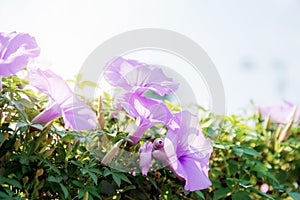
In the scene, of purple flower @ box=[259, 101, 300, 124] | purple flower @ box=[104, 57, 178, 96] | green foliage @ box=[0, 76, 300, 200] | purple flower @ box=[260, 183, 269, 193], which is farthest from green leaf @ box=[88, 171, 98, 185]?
purple flower @ box=[259, 101, 300, 124]

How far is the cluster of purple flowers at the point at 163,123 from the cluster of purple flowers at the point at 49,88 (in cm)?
10

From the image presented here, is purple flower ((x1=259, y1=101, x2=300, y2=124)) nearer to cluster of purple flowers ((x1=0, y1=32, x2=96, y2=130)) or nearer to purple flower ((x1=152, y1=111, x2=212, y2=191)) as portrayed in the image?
purple flower ((x1=152, y1=111, x2=212, y2=191))

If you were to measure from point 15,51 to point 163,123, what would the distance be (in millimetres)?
355

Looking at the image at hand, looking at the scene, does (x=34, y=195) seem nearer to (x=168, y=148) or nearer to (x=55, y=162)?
(x=55, y=162)

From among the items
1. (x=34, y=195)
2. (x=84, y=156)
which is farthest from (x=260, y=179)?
(x=34, y=195)

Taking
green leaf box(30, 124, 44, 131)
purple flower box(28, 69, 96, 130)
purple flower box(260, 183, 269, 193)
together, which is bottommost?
purple flower box(260, 183, 269, 193)

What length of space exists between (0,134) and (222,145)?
0.57 metres

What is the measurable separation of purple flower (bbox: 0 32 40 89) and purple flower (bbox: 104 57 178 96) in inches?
7.2

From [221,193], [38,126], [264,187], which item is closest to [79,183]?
[38,126]

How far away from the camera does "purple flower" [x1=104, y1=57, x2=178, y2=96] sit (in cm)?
104

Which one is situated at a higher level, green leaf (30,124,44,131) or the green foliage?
green leaf (30,124,44,131)

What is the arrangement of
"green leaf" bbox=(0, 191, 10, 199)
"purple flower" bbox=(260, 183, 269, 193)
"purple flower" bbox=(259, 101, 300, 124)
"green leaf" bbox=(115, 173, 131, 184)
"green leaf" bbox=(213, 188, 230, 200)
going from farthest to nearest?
1. "purple flower" bbox=(259, 101, 300, 124)
2. "purple flower" bbox=(260, 183, 269, 193)
3. "green leaf" bbox=(213, 188, 230, 200)
4. "green leaf" bbox=(115, 173, 131, 184)
5. "green leaf" bbox=(0, 191, 10, 199)

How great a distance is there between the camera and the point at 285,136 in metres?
1.47

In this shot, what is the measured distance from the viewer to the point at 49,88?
3.22 feet
